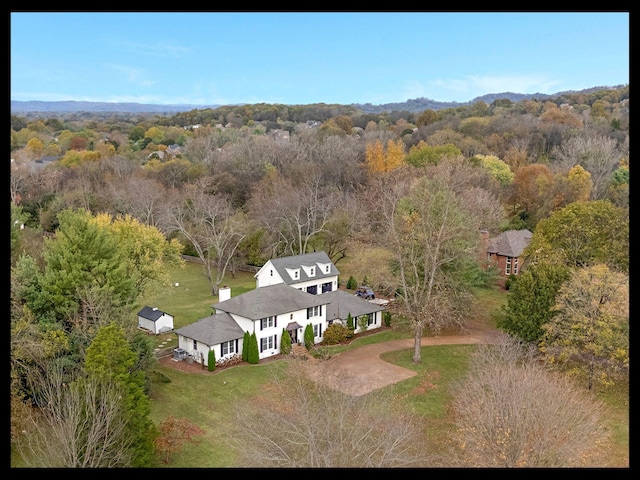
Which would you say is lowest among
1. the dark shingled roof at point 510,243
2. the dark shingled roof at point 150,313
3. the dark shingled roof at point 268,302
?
the dark shingled roof at point 150,313

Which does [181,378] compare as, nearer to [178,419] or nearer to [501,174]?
[178,419]

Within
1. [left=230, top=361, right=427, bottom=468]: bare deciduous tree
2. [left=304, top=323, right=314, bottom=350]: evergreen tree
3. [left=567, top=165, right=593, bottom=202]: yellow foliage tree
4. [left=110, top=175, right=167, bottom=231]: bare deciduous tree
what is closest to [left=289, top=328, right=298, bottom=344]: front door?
[left=304, top=323, right=314, bottom=350]: evergreen tree

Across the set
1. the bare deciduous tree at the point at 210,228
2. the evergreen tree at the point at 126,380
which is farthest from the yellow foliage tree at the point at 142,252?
the evergreen tree at the point at 126,380

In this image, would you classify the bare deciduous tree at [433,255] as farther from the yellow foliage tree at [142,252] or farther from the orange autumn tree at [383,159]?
the orange autumn tree at [383,159]

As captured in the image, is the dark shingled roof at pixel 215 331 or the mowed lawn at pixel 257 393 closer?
the mowed lawn at pixel 257 393

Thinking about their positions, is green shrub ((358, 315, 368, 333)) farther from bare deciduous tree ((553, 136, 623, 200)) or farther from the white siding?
bare deciduous tree ((553, 136, 623, 200))
